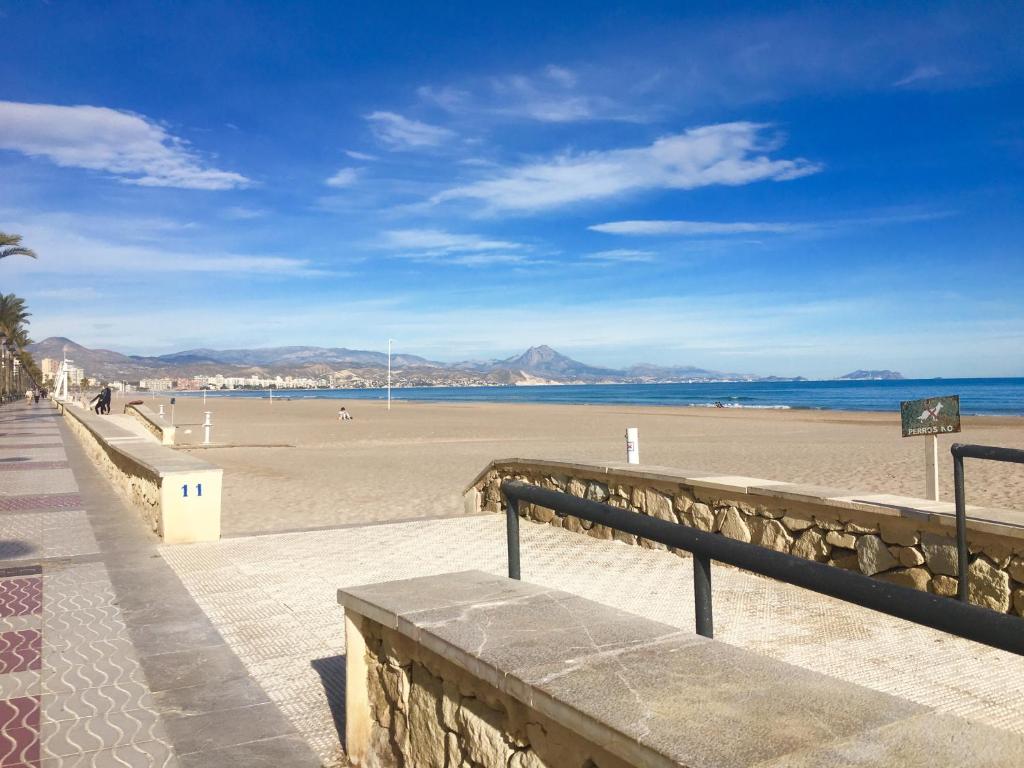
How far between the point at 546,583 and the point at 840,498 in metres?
2.09

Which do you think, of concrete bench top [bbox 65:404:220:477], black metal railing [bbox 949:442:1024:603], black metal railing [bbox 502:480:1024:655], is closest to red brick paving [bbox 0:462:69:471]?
concrete bench top [bbox 65:404:220:477]

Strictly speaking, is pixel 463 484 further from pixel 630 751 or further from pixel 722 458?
pixel 630 751

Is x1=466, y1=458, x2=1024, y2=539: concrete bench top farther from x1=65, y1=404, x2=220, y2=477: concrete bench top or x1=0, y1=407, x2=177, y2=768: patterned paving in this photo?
x1=0, y1=407, x2=177, y2=768: patterned paving

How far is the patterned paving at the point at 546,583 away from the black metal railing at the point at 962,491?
34 cm

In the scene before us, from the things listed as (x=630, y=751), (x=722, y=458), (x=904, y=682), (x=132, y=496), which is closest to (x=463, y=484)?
(x=132, y=496)

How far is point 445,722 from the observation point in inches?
104

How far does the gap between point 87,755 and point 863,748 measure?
291 cm

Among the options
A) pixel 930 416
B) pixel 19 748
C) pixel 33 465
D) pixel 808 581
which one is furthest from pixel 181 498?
pixel 33 465

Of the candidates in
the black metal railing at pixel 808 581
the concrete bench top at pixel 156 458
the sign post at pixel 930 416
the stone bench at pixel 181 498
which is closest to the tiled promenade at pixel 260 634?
the stone bench at pixel 181 498

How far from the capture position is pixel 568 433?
31.4m

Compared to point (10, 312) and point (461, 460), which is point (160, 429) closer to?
point (461, 460)

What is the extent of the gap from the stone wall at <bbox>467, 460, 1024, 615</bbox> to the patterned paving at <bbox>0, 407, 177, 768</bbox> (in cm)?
283

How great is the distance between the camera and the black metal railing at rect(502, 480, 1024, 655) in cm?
155

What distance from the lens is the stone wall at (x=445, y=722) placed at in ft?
7.03
